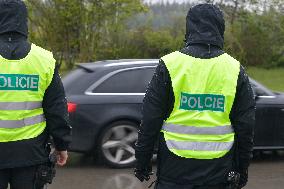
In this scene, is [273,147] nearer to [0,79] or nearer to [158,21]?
[0,79]

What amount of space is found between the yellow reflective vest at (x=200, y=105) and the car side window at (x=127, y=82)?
16.0 feet

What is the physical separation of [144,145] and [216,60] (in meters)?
0.65

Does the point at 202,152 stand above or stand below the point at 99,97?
above

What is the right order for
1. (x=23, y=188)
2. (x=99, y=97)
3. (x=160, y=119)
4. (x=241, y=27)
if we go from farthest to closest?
(x=241, y=27) < (x=99, y=97) < (x=23, y=188) < (x=160, y=119)

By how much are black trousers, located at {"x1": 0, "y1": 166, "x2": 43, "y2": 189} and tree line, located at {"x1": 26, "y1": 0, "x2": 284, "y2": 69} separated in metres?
29.7

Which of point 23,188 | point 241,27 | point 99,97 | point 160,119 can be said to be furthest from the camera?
point 241,27

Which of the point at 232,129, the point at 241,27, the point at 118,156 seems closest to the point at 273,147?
the point at 118,156

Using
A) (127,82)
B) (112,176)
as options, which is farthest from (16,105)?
(127,82)

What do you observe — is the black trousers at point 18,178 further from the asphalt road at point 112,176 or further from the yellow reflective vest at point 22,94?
the asphalt road at point 112,176

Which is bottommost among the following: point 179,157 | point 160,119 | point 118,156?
point 118,156

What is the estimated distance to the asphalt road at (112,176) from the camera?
23.7 ft

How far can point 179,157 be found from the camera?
343 cm

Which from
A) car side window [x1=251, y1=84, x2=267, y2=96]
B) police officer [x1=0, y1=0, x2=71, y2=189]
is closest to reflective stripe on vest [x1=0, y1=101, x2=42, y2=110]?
police officer [x1=0, y1=0, x2=71, y2=189]

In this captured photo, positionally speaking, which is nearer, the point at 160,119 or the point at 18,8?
the point at 160,119
